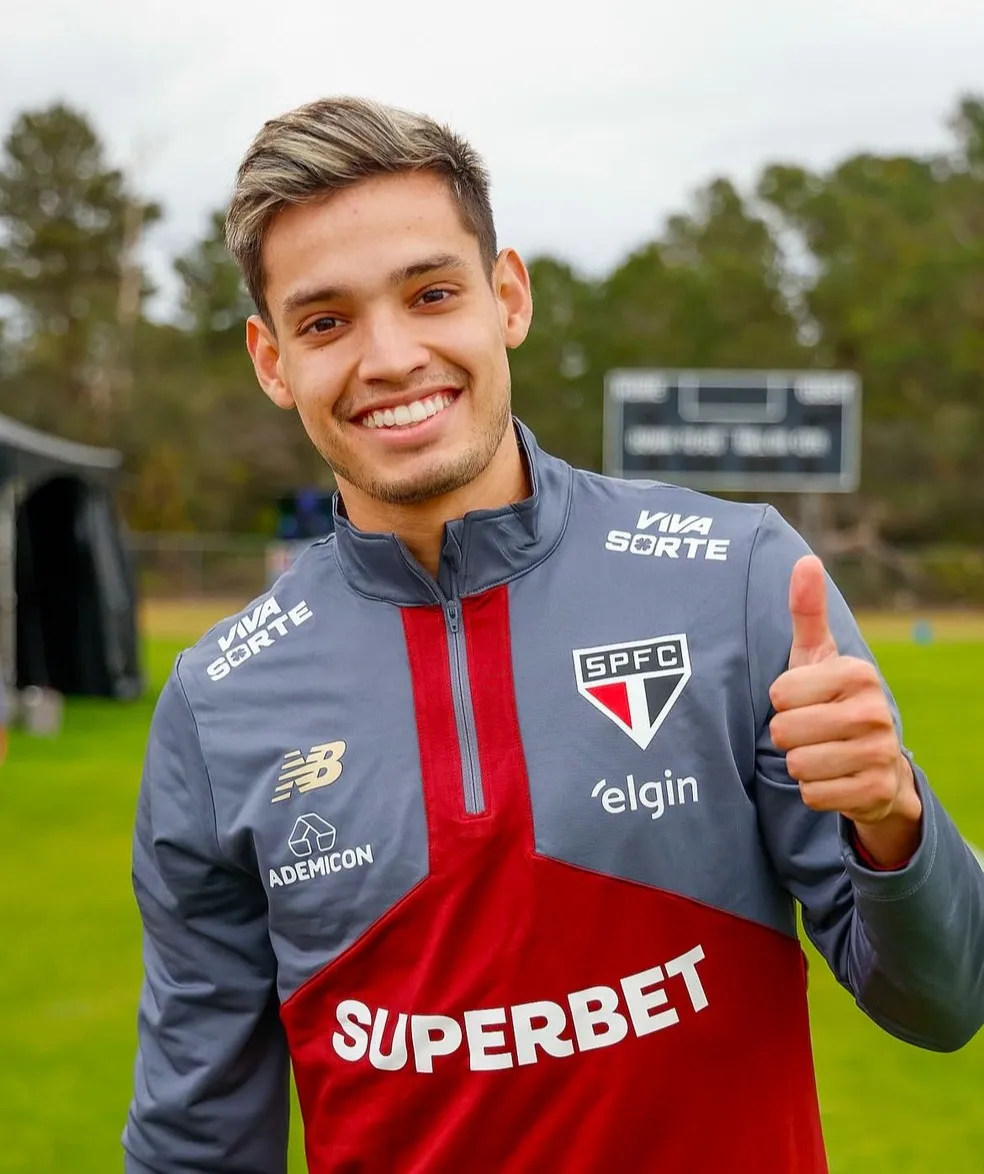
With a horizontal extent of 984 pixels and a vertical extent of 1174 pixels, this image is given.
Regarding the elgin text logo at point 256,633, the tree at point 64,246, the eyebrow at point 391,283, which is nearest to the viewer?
the eyebrow at point 391,283

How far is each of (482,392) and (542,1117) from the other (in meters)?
0.87

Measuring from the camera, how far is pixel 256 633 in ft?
6.31

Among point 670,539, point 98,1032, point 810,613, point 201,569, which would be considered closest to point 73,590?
point 98,1032

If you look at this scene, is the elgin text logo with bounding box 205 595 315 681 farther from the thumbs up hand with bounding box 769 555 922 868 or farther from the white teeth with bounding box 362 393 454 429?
the thumbs up hand with bounding box 769 555 922 868

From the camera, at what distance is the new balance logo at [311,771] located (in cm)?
179

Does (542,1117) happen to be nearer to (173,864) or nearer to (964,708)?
(173,864)

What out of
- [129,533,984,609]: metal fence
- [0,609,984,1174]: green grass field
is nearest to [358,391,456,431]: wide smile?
[0,609,984,1174]: green grass field

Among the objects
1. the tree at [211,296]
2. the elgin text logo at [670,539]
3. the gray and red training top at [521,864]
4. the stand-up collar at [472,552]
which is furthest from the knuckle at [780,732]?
the tree at [211,296]

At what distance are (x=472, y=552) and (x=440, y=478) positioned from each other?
0.10m

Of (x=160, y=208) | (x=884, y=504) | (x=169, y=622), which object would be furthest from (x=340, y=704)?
(x=160, y=208)

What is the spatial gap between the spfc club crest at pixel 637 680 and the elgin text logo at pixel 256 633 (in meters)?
0.39

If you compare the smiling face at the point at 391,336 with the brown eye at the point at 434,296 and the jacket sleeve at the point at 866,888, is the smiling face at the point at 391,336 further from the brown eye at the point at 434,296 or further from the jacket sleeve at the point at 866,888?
the jacket sleeve at the point at 866,888

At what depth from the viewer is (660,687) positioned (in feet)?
5.67

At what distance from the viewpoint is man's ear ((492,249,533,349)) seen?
1968 mm
